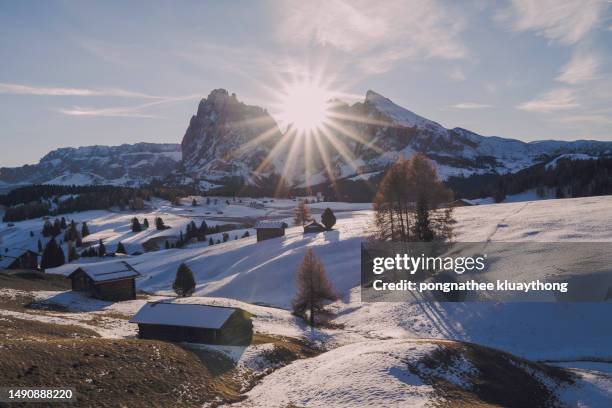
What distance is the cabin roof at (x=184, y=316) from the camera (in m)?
32.8

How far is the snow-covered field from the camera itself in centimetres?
2478

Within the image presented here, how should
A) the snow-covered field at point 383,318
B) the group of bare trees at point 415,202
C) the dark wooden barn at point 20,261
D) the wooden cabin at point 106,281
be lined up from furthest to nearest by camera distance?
the dark wooden barn at point 20,261
the wooden cabin at point 106,281
the group of bare trees at point 415,202
the snow-covered field at point 383,318

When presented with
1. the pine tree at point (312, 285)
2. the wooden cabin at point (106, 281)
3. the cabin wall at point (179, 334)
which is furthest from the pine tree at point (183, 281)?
the cabin wall at point (179, 334)

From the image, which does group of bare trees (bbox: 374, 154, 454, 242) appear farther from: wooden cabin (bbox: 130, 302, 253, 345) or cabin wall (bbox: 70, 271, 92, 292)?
cabin wall (bbox: 70, 271, 92, 292)

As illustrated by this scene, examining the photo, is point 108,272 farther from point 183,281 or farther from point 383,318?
point 383,318

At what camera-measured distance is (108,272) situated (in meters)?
53.5

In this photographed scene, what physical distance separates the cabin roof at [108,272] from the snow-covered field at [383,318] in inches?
184

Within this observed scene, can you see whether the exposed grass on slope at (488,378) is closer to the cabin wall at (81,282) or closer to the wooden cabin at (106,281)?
the wooden cabin at (106,281)

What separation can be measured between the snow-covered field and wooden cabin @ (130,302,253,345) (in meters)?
6.49

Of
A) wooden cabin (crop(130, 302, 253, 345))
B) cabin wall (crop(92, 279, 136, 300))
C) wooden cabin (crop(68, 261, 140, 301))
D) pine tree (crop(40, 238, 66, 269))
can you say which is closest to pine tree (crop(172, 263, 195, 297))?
wooden cabin (crop(68, 261, 140, 301))

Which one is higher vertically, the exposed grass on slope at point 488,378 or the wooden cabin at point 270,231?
the wooden cabin at point 270,231

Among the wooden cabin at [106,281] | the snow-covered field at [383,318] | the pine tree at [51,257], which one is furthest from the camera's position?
the pine tree at [51,257]

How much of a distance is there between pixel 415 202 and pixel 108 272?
40.3m

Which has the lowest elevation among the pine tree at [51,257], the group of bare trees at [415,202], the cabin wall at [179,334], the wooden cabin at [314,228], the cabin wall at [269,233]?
the pine tree at [51,257]
